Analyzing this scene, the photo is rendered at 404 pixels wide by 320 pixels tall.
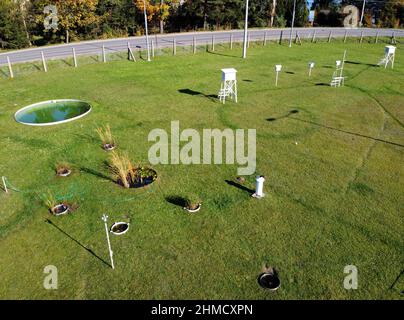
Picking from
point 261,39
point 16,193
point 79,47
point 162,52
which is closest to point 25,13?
point 79,47

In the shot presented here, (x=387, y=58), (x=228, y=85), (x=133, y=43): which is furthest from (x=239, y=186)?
(x=133, y=43)

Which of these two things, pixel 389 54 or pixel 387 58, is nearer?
pixel 387 58

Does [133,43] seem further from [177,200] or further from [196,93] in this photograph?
[177,200]

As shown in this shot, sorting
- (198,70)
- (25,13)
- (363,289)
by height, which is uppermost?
(25,13)

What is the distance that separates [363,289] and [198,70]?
19.9 meters

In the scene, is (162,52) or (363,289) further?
(162,52)

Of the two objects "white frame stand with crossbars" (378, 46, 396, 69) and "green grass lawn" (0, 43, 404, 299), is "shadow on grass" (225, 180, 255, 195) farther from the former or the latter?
"white frame stand with crossbars" (378, 46, 396, 69)

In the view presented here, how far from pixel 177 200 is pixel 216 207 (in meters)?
1.21

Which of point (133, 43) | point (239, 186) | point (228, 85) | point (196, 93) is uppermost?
point (133, 43)

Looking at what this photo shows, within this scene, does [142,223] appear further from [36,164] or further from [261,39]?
[261,39]

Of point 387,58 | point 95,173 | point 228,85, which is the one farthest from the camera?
point 387,58

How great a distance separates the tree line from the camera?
108 feet

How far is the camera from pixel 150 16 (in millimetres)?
40531

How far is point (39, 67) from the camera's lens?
81.2 ft
